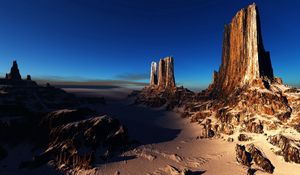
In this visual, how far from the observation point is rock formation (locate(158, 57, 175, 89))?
141 metres

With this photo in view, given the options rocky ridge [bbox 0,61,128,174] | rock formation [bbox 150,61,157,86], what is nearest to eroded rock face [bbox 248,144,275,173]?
rocky ridge [bbox 0,61,128,174]

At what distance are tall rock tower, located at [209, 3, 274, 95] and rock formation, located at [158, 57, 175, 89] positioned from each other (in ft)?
193

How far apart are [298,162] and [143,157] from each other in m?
28.0

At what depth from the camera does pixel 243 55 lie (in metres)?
67.8

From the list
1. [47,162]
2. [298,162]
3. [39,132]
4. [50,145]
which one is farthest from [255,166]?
[39,132]

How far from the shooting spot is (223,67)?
8312cm

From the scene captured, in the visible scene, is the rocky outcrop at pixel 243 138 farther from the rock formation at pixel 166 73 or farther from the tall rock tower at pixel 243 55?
the rock formation at pixel 166 73

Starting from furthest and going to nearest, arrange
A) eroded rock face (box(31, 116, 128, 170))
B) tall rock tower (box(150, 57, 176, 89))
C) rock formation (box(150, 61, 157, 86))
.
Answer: rock formation (box(150, 61, 157, 86)), tall rock tower (box(150, 57, 176, 89)), eroded rock face (box(31, 116, 128, 170))

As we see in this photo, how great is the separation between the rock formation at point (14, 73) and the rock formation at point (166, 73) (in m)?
97.5

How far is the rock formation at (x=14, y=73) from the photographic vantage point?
10512cm

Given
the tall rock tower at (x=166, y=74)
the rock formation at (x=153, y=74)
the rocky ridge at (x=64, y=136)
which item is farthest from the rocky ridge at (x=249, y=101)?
the rock formation at (x=153, y=74)

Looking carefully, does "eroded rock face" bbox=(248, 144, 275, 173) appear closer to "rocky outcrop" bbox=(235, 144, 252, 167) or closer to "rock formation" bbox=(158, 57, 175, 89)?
"rocky outcrop" bbox=(235, 144, 252, 167)

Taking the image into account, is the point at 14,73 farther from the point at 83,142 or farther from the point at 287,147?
the point at 287,147

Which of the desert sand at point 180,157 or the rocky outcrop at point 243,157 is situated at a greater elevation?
the rocky outcrop at point 243,157
